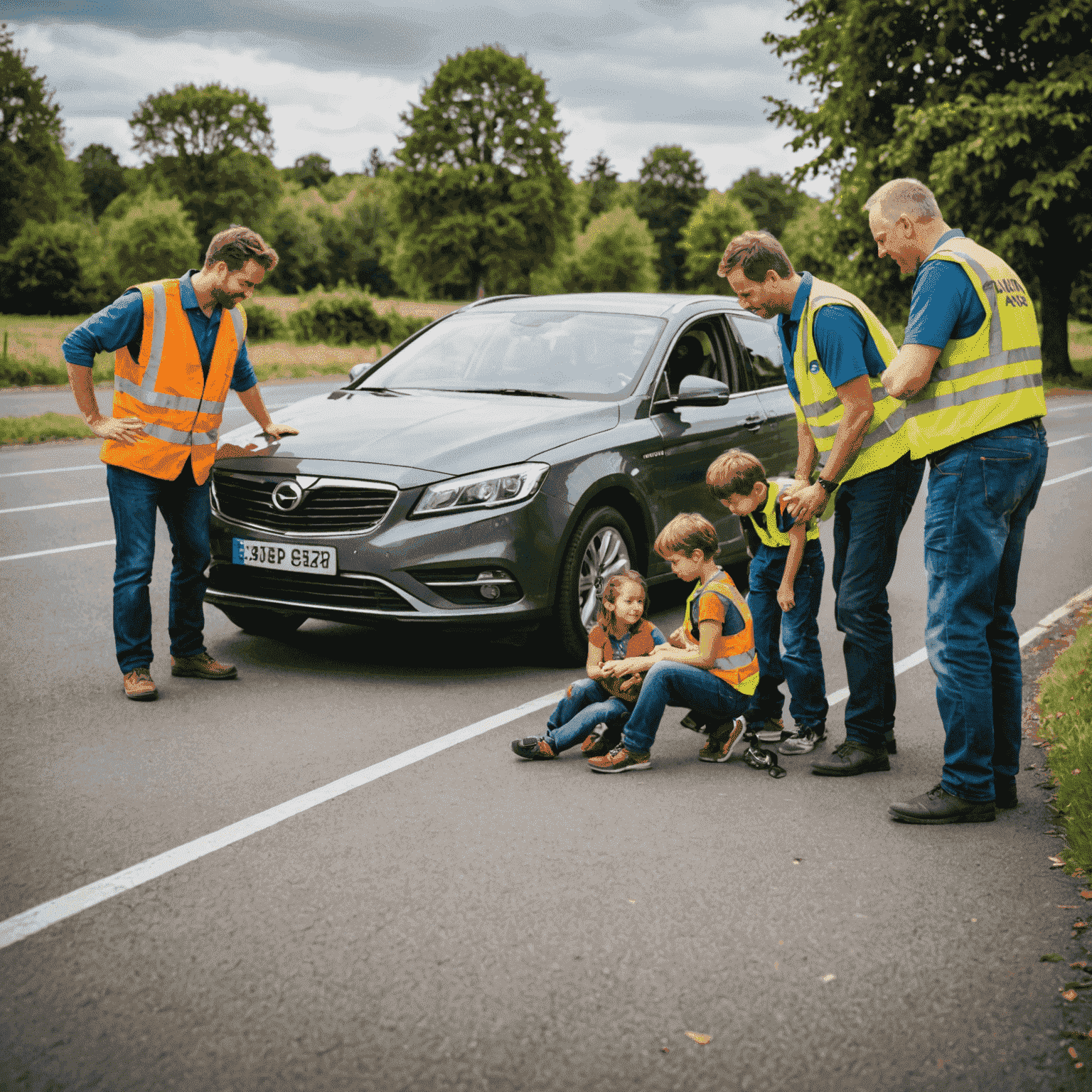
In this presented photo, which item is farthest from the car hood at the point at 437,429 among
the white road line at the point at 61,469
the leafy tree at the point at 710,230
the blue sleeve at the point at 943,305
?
the leafy tree at the point at 710,230

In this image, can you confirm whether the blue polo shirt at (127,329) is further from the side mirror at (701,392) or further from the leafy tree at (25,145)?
the leafy tree at (25,145)

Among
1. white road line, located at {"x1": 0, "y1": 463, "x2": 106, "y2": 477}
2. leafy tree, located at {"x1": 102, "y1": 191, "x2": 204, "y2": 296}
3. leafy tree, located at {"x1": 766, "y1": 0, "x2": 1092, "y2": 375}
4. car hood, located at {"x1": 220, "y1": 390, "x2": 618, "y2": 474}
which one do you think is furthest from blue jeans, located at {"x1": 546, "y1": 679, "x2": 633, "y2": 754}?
leafy tree, located at {"x1": 102, "y1": 191, "x2": 204, "y2": 296}

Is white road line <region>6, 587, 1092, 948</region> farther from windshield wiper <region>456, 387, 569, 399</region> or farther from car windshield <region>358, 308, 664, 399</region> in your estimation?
car windshield <region>358, 308, 664, 399</region>

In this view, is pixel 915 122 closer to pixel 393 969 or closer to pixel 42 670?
pixel 42 670

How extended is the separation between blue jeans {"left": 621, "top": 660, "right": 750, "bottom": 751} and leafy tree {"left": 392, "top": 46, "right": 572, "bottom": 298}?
56120mm

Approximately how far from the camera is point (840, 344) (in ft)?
15.1

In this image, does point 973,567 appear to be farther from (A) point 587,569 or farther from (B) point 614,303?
(B) point 614,303

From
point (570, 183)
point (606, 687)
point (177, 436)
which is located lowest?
point (606, 687)

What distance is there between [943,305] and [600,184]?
12727 centimetres

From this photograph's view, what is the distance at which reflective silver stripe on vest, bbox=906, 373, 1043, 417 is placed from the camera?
4133mm

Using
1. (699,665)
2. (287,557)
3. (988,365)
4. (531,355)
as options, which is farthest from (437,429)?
(988,365)

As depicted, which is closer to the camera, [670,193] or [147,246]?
[147,246]

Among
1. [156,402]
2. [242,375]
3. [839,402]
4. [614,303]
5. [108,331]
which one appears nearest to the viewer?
[839,402]

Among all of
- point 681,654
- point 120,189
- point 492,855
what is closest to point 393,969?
point 492,855
